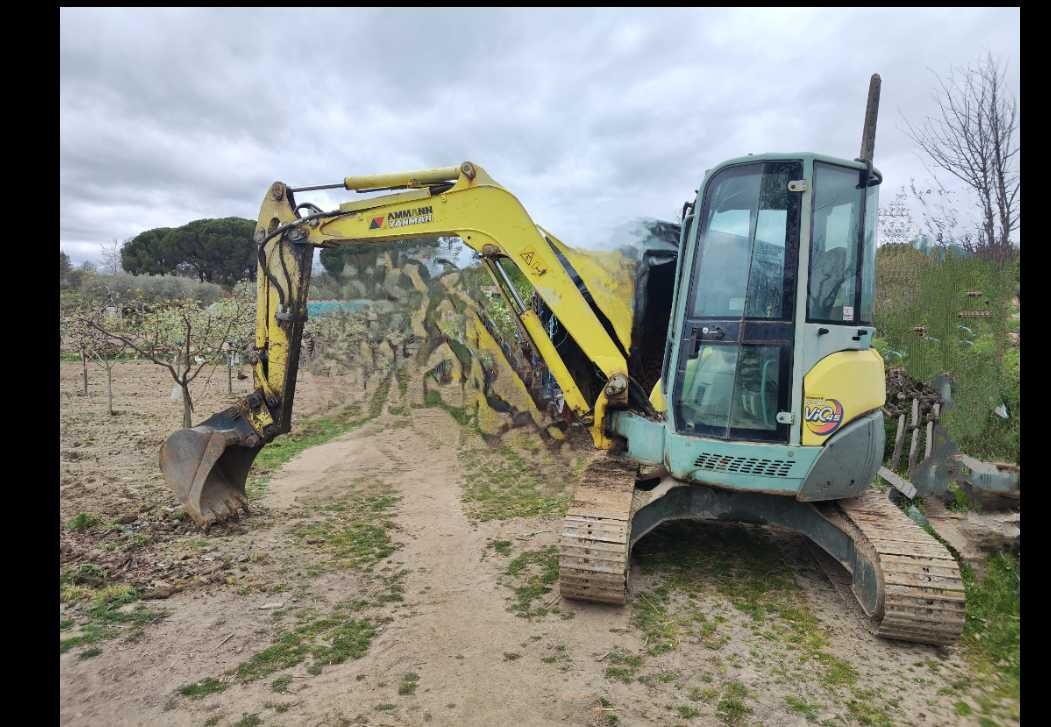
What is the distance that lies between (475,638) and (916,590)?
109 inches

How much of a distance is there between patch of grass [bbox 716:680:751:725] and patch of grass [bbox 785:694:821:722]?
22 cm

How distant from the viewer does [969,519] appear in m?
5.47

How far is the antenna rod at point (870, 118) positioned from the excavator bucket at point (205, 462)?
224 inches

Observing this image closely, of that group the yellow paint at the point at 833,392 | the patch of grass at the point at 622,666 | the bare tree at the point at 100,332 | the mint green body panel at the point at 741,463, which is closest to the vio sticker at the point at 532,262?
the mint green body panel at the point at 741,463

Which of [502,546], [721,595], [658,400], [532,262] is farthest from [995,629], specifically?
[532,262]

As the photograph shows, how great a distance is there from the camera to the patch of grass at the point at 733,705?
2.97 m

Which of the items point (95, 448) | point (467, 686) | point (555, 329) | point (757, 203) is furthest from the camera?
point (95, 448)

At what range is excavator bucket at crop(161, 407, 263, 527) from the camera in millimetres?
5301

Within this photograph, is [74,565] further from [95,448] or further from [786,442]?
[786,442]

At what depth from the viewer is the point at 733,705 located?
3.07 meters

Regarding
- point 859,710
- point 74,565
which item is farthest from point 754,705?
point 74,565

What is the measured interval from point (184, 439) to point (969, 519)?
7.41 metres

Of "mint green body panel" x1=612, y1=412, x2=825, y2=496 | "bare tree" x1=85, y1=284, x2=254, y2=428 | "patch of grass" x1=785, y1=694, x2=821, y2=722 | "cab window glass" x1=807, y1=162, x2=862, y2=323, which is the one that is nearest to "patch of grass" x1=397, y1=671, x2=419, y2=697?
"patch of grass" x1=785, y1=694, x2=821, y2=722

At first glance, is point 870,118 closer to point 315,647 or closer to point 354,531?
point 315,647
